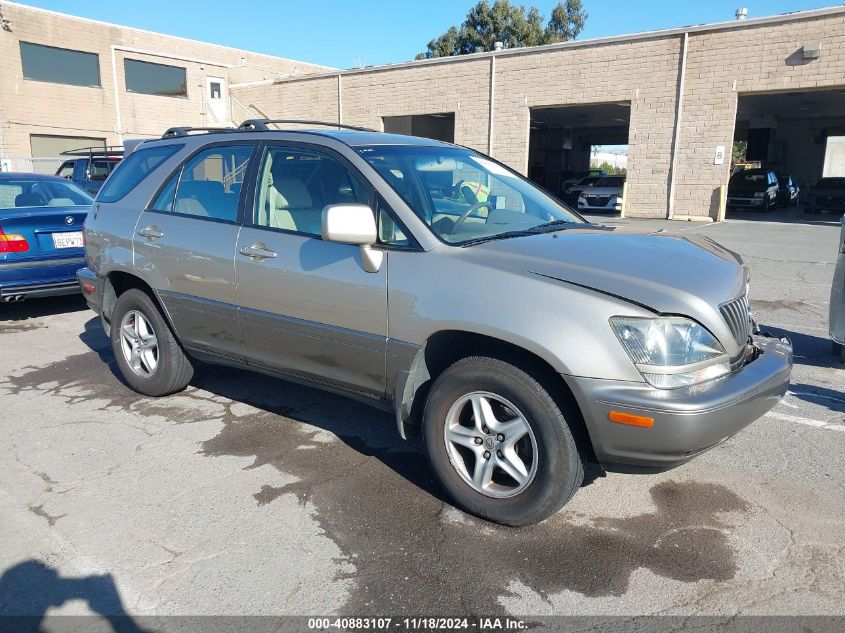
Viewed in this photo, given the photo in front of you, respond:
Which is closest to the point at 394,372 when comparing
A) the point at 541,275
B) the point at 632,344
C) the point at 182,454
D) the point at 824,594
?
the point at 541,275

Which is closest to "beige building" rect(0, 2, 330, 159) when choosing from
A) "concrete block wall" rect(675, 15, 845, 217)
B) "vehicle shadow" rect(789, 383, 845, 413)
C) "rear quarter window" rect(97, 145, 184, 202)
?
"concrete block wall" rect(675, 15, 845, 217)

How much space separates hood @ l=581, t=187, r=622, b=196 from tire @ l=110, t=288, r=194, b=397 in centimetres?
1967

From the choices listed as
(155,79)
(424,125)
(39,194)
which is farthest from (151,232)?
(155,79)

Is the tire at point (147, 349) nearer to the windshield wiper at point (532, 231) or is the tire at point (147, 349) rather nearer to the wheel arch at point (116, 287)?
the wheel arch at point (116, 287)

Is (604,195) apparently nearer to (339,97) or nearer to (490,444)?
(339,97)

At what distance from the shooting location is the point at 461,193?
3.99 metres

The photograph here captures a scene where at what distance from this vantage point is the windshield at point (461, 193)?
3.66m

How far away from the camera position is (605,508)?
3.41m

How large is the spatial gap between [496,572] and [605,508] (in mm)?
834

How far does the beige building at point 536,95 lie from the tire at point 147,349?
18.3 m

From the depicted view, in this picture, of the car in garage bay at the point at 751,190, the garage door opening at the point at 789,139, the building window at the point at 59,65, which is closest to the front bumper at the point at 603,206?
the car in garage bay at the point at 751,190

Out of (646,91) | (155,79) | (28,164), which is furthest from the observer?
(155,79)

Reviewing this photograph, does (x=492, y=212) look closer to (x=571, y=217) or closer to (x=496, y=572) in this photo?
(x=571, y=217)

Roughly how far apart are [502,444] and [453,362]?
0.51 m
